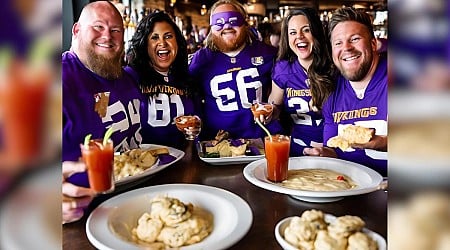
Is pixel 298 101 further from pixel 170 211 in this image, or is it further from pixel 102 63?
pixel 170 211

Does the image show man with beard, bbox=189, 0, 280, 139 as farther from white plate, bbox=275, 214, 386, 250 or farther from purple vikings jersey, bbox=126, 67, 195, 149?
white plate, bbox=275, 214, 386, 250

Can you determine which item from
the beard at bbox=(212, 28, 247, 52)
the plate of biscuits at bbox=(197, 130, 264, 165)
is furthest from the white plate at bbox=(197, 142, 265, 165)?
the beard at bbox=(212, 28, 247, 52)

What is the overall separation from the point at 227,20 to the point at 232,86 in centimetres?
34

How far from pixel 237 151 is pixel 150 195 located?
53 centimetres

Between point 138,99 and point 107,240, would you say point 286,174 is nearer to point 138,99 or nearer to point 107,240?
point 107,240

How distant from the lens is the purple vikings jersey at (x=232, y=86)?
2.16 m

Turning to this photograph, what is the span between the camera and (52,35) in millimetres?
449

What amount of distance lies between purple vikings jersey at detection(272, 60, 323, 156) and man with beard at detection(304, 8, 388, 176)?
8.4 inches

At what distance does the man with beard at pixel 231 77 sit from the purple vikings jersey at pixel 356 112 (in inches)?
16.6

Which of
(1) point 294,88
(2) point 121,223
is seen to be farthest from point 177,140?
(2) point 121,223

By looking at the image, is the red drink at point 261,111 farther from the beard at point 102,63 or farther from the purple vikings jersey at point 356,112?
the beard at point 102,63

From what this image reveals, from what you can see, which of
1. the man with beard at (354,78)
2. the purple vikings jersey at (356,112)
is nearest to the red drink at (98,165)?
the purple vikings jersey at (356,112)

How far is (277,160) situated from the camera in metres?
1.23

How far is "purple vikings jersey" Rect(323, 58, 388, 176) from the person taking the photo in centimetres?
139
